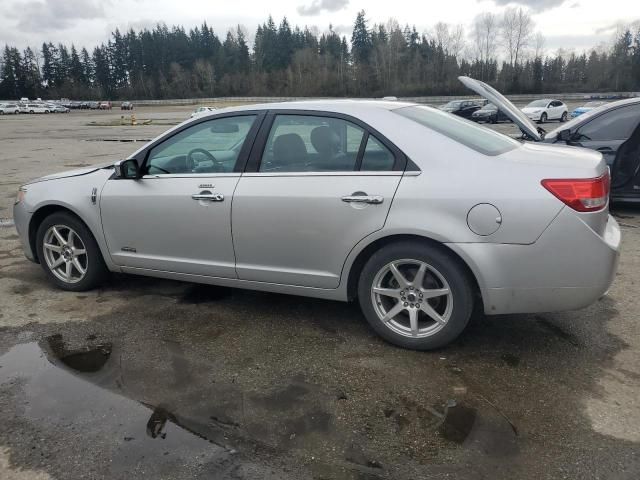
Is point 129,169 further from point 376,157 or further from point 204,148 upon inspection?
point 376,157

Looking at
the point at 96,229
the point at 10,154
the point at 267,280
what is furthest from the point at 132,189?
the point at 10,154

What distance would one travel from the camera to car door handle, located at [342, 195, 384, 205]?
11.2 ft

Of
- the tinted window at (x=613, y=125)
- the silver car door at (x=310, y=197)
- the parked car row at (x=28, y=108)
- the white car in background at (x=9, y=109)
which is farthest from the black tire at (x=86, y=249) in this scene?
the white car in background at (x=9, y=109)

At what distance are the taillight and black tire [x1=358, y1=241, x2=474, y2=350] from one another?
710 millimetres

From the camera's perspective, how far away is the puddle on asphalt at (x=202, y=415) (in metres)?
2.59

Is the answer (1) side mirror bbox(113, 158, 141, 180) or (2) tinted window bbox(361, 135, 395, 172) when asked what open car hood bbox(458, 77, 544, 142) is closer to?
(2) tinted window bbox(361, 135, 395, 172)

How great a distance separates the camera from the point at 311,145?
3844 millimetres

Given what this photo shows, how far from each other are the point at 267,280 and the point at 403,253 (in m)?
1.10

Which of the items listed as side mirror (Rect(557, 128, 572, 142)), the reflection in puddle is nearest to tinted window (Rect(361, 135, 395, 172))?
the reflection in puddle

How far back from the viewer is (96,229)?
455cm

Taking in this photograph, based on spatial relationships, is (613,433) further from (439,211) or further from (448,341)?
(439,211)

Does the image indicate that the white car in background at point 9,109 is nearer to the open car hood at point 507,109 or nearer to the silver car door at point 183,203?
the silver car door at point 183,203

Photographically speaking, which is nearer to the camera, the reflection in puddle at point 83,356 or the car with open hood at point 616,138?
the reflection in puddle at point 83,356

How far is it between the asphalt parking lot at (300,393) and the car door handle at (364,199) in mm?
1015
